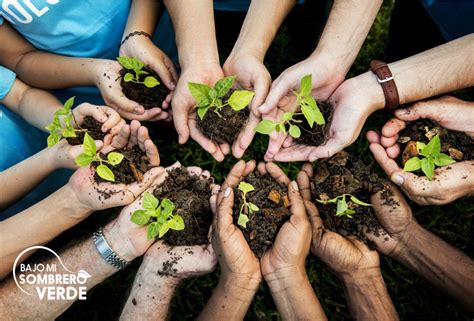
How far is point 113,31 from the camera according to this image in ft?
8.86

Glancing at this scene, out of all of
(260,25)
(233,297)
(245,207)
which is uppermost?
(260,25)

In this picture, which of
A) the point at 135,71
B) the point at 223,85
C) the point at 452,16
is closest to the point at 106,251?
the point at 135,71

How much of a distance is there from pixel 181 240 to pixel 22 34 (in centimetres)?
165

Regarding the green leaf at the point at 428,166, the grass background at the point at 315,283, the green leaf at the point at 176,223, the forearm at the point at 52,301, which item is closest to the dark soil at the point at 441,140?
the green leaf at the point at 428,166

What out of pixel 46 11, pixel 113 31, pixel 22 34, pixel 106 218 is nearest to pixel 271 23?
pixel 113 31

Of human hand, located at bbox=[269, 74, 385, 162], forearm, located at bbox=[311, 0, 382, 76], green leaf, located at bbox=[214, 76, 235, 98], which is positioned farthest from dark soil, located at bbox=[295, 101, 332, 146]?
green leaf, located at bbox=[214, 76, 235, 98]

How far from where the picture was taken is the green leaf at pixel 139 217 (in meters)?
2.22

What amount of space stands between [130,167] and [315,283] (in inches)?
68.8

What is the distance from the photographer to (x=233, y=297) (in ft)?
7.67

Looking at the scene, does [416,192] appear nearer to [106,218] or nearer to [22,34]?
[106,218]

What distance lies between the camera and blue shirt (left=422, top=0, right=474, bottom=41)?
2438 mm

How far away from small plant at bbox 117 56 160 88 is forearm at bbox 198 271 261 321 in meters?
1.23

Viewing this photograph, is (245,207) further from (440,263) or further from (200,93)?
(440,263)

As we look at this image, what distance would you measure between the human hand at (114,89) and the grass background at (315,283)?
81cm
